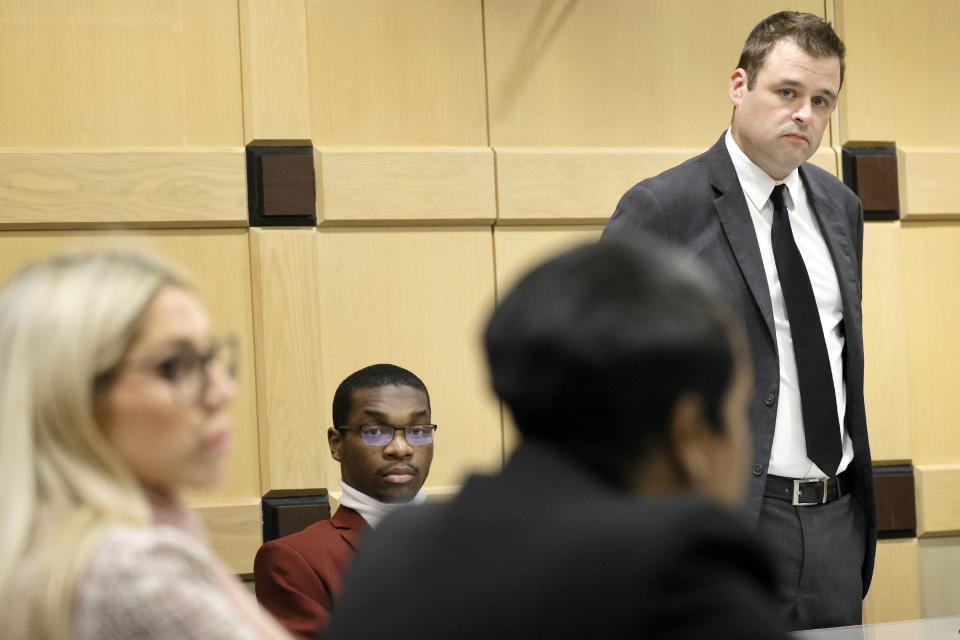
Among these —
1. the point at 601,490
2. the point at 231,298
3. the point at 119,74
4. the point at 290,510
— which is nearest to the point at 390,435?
the point at 290,510

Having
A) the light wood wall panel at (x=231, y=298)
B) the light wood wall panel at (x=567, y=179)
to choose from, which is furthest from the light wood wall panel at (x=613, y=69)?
the light wood wall panel at (x=231, y=298)

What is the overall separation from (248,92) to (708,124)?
1142 mm

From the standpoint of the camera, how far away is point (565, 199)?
123 inches

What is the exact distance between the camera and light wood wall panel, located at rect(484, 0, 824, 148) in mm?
3113

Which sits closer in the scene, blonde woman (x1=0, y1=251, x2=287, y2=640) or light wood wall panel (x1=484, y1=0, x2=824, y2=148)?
blonde woman (x1=0, y1=251, x2=287, y2=640)

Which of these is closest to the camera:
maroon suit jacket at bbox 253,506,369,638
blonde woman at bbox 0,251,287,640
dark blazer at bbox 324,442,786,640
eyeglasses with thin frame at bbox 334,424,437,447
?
dark blazer at bbox 324,442,786,640

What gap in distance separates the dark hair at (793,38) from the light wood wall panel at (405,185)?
0.75m

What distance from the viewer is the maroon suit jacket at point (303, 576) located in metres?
2.20

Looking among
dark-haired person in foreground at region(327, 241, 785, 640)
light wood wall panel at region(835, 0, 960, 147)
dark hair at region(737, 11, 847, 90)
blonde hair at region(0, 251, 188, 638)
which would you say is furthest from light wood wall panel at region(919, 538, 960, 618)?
blonde hair at region(0, 251, 188, 638)

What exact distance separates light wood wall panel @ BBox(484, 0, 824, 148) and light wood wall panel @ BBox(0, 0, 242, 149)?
651 millimetres

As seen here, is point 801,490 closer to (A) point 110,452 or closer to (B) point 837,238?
(B) point 837,238

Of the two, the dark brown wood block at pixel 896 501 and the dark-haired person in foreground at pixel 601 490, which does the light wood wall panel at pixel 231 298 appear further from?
the dark-haired person in foreground at pixel 601 490

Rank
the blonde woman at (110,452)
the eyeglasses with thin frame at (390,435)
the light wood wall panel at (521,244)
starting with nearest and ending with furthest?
the blonde woman at (110,452) → the eyeglasses with thin frame at (390,435) → the light wood wall panel at (521,244)

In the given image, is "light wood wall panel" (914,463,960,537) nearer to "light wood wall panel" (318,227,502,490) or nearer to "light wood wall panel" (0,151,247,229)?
"light wood wall panel" (318,227,502,490)
